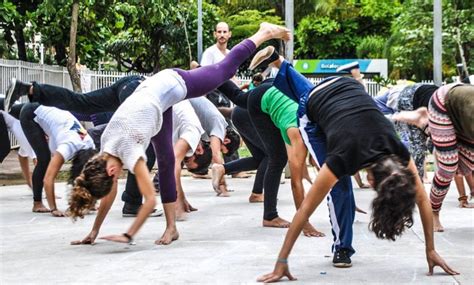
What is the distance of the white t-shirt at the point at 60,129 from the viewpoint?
865 cm

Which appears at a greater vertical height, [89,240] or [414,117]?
[414,117]

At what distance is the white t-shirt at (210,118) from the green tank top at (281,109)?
236cm

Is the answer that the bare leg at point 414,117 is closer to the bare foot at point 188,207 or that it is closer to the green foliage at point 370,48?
the bare foot at point 188,207

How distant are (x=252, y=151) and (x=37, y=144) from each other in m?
2.42

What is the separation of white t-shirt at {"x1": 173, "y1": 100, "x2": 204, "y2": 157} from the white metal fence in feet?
25.4

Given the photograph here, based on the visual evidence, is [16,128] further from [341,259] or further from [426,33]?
[426,33]

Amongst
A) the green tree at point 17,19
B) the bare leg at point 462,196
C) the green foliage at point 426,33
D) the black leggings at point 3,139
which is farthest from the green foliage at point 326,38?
the bare leg at point 462,196

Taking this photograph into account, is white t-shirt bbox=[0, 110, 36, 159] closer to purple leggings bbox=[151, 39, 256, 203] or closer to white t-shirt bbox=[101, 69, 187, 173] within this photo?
purple leggings bbox=[151, 39, 256, 203]

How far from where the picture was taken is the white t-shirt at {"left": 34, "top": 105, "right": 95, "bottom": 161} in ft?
28.4

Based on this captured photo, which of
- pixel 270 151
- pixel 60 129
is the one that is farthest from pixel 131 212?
pixel 270 151

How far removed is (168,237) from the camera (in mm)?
6582

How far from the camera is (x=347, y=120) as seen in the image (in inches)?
195

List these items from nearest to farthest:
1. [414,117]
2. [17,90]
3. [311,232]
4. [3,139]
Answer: [414,117] < [311,232] < [17,90] < [3,139]

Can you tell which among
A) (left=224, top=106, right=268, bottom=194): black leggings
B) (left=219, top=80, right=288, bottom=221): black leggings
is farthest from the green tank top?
(left=224, top=106, right=268, bottom=194): black leggings
